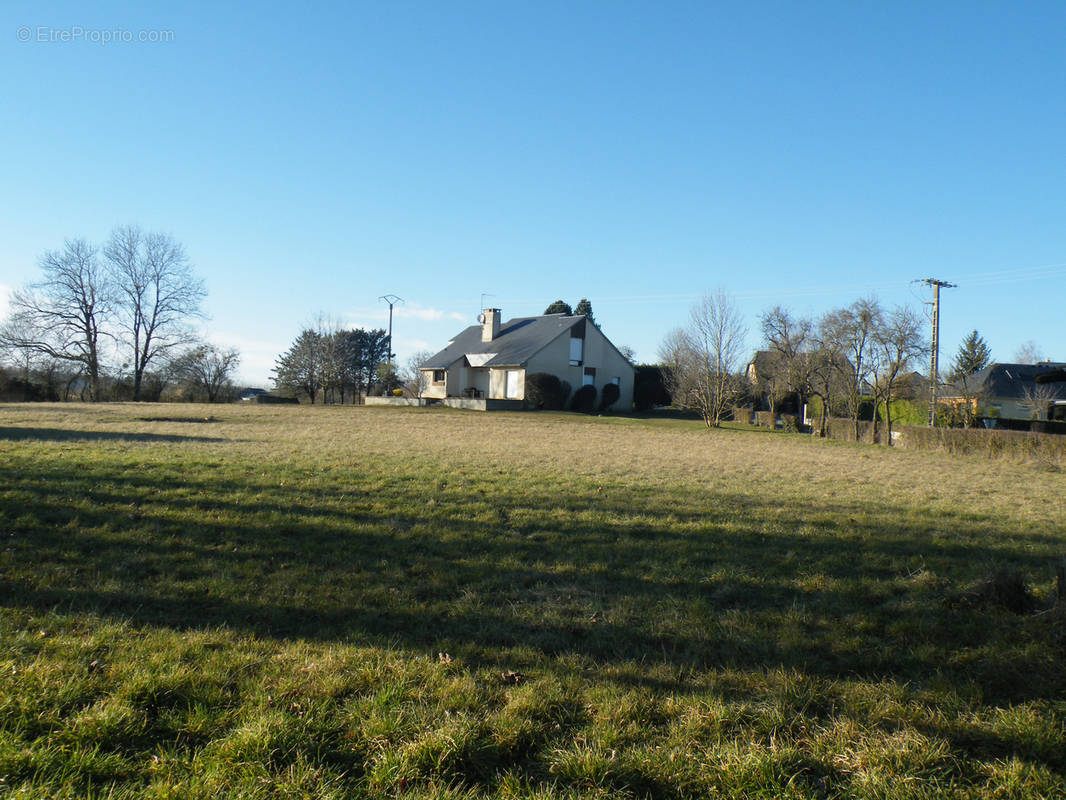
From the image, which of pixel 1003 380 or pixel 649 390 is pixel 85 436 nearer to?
pixel 649 390

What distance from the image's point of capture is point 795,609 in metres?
4.55

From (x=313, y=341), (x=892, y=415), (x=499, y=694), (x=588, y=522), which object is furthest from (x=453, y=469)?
(x=313, y=341)

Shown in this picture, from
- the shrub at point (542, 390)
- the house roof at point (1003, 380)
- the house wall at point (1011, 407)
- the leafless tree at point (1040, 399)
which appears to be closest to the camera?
the leafless tree at point (1040, 399)

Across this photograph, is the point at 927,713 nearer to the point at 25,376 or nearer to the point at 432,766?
the point at 432,766

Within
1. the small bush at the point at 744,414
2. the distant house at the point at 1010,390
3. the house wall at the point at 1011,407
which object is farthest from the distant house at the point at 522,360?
the house wall at the point at 1011,407

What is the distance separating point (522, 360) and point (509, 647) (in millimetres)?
40710

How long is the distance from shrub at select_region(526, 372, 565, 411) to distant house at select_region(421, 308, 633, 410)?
2.17 feet

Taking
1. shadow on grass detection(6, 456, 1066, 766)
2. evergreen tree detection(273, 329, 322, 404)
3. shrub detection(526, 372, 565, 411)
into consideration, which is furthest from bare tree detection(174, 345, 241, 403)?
shadow on grass detection(6, 456, 1066, 766)

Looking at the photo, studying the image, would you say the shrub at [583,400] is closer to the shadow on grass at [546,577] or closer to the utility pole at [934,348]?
the utility pole at [934,348]

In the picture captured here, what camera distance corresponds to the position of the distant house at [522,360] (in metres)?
45.2

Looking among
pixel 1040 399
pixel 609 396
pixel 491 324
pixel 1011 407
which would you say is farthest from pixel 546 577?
pixel 1011 407

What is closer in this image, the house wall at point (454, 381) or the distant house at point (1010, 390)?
the distant house at point (1010, 390)

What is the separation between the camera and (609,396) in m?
47.9

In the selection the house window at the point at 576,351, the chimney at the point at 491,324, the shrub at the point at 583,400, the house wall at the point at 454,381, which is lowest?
the shrub at the point at 583,400
